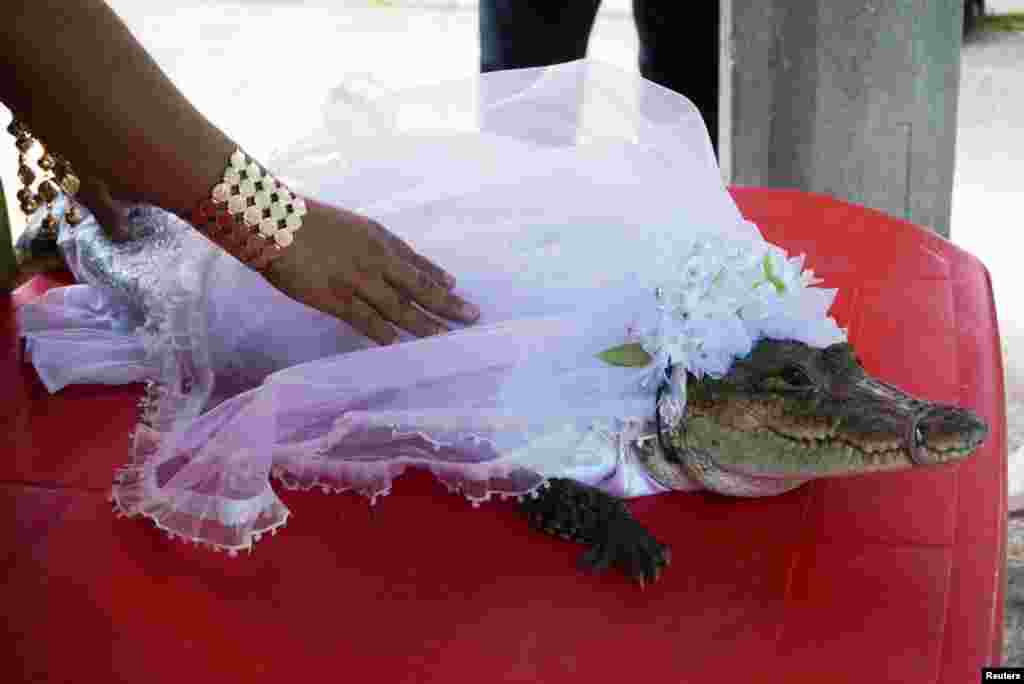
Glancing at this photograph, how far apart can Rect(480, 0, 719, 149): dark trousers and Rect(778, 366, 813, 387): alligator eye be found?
3.52 ft

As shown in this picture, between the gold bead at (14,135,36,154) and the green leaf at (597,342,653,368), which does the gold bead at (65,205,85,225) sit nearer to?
the gold bead at (14,135,36,154)

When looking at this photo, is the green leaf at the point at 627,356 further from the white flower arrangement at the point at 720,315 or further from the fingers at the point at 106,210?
the fingers at the point at 106,210

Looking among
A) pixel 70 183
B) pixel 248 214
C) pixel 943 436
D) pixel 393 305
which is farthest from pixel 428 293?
pixel 70 183

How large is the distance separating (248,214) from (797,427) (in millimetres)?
507

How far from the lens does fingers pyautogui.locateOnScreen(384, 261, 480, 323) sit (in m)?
1.12

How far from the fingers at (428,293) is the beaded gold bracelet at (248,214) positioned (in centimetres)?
10

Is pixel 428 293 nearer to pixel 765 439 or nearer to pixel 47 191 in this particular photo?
pixel 765 439

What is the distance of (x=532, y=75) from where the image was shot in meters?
1.52

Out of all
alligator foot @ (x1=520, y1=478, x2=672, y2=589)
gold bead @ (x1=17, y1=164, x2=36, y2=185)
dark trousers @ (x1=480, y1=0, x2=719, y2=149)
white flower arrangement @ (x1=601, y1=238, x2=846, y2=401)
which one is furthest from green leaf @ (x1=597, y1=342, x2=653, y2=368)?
dark trousers @ (x1=480, y1=0, x2=719, y2=149)

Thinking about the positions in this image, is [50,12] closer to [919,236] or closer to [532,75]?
[532,75]

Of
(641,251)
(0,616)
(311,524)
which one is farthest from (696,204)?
(0,616)

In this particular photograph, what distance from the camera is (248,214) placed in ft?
3.50

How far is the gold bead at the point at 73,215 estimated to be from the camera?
1.59 meters

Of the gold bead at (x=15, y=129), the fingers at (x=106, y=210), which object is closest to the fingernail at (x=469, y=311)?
Result: the fingers at (x=106, y=210)
